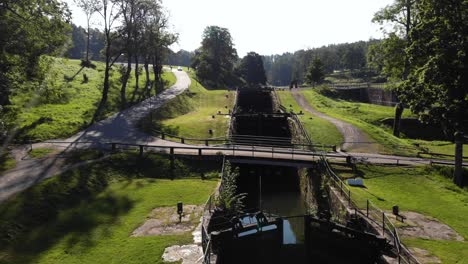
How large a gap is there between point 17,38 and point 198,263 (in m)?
23.2

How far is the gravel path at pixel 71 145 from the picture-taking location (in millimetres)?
24234

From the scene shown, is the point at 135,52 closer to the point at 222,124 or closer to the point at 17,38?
the point at 222,124

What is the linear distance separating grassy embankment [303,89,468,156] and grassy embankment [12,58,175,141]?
30637mm

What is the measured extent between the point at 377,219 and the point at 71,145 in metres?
26.3

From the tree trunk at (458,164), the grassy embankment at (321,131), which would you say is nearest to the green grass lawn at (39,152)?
the grassy embankment at (321,131)

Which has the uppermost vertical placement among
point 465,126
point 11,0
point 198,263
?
point 11,0

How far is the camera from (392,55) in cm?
4253

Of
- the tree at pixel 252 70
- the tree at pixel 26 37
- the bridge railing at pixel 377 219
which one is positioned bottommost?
the bridge railing at pixel 377 219

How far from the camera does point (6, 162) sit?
27594 mm

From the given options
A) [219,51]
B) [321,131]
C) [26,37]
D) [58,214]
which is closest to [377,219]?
[58,214]

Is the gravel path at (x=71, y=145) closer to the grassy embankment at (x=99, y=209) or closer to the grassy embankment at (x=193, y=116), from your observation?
the grassy embankment at (x=99, y=209)

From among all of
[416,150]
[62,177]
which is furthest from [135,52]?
[416,150]

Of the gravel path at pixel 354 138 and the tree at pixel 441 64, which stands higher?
the tree at pixel 441 64

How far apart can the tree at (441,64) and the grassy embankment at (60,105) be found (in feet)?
87.6
